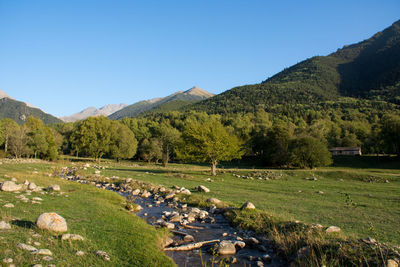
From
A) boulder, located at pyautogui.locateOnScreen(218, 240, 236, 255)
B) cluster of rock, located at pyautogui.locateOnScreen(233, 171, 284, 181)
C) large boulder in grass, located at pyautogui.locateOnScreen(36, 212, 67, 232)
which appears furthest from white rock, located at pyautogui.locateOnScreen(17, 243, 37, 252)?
cluster of rock, located at pyautogui.locateOnScreen(233, 171, 284, 181)

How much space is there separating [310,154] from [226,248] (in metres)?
52.8

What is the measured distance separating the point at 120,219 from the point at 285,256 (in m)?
8.94

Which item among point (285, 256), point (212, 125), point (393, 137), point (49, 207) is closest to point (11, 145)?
point (212, 125)

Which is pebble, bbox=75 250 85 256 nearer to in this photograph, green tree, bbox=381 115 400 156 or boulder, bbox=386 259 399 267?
boulder, bbox=386 259 399 267

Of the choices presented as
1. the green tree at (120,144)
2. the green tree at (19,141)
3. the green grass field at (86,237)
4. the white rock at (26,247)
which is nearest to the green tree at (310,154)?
the green grass field at (86,237)

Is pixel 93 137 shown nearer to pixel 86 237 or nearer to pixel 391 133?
pixel 86 237

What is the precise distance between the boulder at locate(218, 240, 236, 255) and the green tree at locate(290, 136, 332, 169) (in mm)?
52424

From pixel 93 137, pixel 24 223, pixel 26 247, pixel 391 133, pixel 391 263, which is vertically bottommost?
pixel 391 263

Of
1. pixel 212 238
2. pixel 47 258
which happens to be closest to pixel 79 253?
pixel 47 258

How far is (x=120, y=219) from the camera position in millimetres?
13578

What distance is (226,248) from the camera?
10586 mm

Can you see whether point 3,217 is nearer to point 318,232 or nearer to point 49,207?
point 49,207

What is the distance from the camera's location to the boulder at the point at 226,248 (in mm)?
10422

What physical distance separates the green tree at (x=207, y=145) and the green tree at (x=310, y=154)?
18.9 meters
